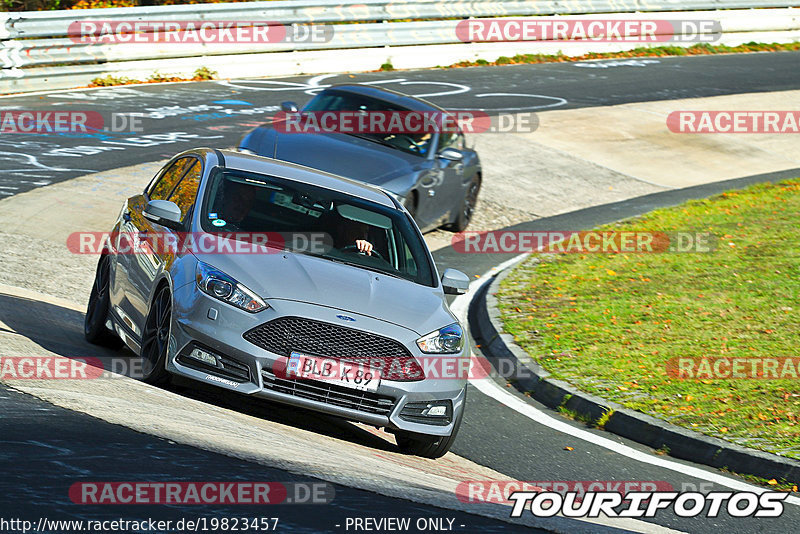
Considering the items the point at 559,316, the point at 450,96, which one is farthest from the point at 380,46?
the point at 559,316

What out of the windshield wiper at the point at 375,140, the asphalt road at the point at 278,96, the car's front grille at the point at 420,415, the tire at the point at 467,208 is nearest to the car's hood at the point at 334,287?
the car's front grille at the point at 420,415

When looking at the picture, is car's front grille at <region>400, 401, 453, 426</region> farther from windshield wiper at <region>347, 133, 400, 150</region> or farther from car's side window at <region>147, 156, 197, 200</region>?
windshield wiper at <region>347, 133, 400, 150</region>

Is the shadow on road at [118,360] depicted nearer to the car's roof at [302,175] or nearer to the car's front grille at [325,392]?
the car's front grille at [325,392]

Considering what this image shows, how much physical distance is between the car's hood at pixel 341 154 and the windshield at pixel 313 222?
4.27m

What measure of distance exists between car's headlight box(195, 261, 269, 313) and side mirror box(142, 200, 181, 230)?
0.74 meters

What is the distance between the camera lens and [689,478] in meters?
7.74

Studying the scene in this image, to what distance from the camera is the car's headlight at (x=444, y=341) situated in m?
7.19

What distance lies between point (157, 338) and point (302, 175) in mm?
1905

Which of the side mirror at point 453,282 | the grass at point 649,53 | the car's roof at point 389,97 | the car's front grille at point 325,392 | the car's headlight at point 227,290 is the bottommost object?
the grass at point 649,53

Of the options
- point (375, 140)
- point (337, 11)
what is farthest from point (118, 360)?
point (337, 11)

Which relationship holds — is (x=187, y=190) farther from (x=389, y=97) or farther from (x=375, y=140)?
(x=389, y=97)

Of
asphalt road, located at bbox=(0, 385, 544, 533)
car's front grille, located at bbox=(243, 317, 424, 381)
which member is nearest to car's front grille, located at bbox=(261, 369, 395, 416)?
car's front grille, located at bbox=(243, 317, 424, 381)

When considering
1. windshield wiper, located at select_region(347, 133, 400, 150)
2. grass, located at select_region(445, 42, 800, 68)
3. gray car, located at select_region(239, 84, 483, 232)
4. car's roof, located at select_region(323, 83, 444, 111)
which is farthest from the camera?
grass, located at select_region(445, 42, 800, 68)

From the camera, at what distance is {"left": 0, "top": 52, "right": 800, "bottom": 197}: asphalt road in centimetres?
1664
